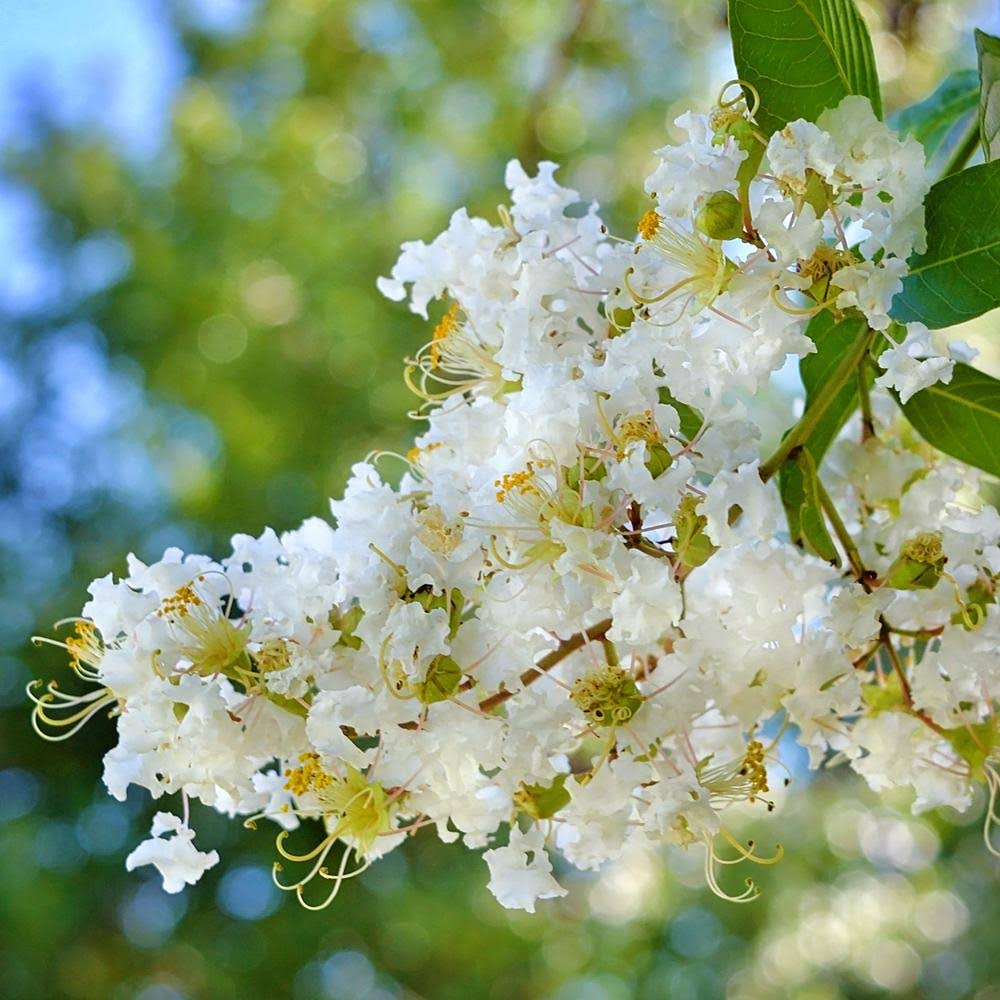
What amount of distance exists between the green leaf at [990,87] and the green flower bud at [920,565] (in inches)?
6.3

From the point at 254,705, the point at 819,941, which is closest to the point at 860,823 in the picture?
the point at 819,941

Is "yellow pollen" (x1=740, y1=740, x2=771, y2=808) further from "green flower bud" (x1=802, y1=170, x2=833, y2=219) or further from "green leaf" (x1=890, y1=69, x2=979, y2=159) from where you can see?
"green leaf" (x1=890, y1=69, x2=979, y2=159)

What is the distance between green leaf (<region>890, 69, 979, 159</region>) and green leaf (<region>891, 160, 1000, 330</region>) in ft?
0.79

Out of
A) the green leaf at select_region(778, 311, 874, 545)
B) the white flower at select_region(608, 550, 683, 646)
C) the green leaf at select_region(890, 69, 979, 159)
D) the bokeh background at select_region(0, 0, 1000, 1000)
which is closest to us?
the white flower at select_region(608, 550, 683, 646)

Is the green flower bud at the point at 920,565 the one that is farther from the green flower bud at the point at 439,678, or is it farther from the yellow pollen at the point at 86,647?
the yellow pollen at the point at 86,647

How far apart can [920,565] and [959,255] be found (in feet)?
0.42

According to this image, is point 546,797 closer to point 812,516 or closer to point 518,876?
point 518,876

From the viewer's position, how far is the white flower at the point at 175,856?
59 cm

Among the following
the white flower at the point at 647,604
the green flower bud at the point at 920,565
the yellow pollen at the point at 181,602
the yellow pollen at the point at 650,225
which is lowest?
the yellow pollen at the point at 181,602

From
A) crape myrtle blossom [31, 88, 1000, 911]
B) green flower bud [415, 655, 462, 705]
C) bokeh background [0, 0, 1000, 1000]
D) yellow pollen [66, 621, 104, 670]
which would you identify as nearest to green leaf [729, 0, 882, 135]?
crape myrtle blossom [31, 88, 1000, 911]

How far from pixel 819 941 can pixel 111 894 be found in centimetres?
137

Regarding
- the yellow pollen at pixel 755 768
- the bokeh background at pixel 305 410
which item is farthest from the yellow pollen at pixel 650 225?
the bokeh background at pixel 305 410

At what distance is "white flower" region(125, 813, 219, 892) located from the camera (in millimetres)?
586

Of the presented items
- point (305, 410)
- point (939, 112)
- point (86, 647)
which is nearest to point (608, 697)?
point (86, 647)
